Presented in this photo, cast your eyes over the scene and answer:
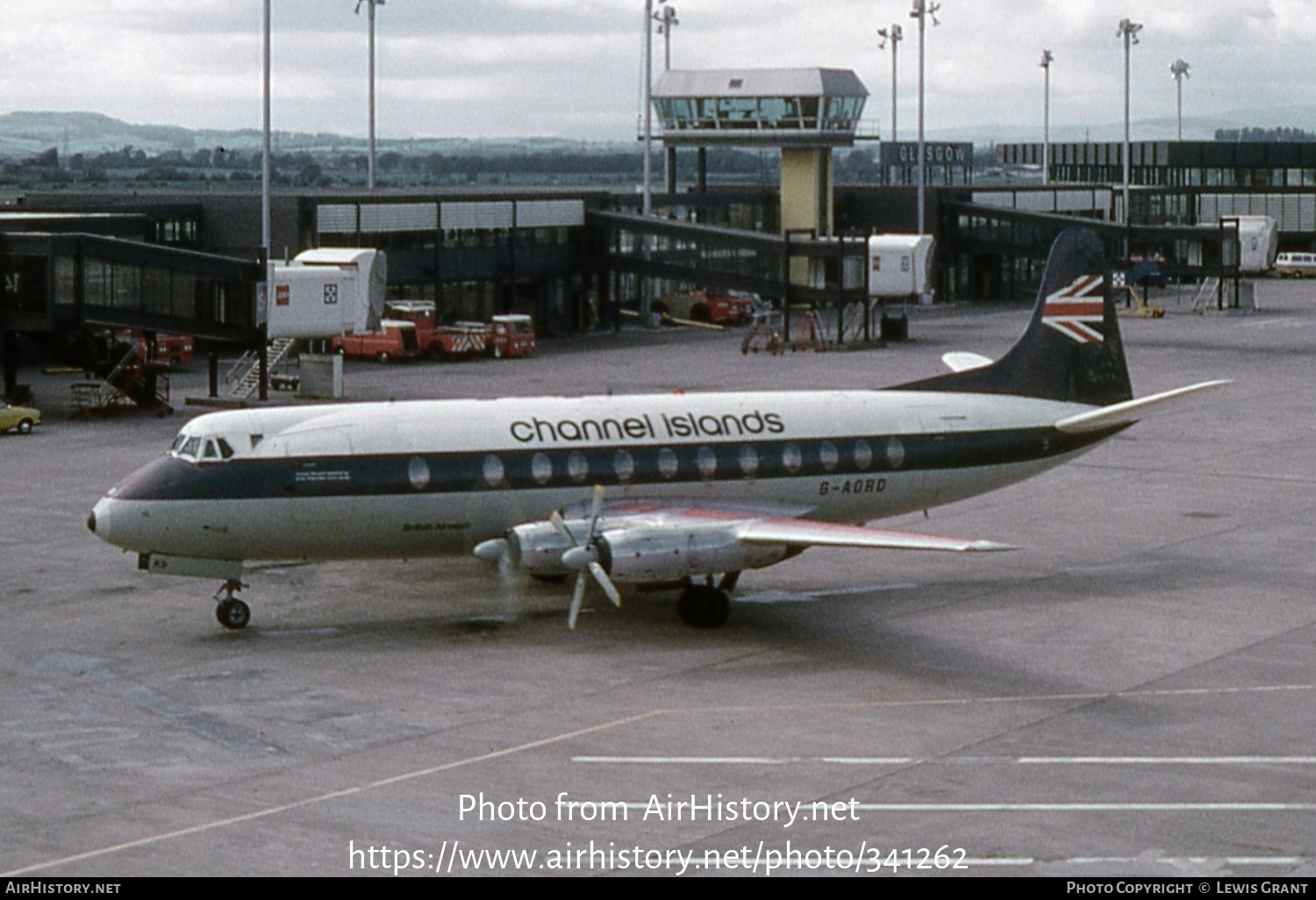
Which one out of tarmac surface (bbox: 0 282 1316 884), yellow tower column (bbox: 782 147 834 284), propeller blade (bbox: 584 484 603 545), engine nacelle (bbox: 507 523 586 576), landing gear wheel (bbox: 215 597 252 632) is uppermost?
yellow tower column (bbox: 782 147 834 284)

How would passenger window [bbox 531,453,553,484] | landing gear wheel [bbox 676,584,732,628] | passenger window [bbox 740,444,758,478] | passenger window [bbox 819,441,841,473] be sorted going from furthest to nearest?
1. passenger window [bbox 819,441,841,473]
2. passenger window [bbox 740,444,758,478]
3. passenger window [bbox 531,453,553,484]
4. landing gear wheel [bbox 676,584,732,628]

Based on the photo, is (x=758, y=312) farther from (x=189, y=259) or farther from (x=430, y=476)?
(x=430, y=476)

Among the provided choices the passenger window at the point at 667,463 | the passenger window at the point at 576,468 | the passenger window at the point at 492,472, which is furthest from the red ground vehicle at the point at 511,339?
the passenger window at the point at 492,472

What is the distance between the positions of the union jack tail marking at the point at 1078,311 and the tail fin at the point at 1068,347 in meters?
0.02

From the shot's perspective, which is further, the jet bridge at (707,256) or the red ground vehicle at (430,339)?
the jet bridge at (707,256)

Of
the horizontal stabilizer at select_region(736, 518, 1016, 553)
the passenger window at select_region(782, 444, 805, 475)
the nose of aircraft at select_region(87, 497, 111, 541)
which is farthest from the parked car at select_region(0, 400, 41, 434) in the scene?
the horizontal stabilizer at select_region(736, 518, 1016, 553)

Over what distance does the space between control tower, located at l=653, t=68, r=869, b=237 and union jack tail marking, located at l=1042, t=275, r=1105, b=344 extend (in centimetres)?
7990

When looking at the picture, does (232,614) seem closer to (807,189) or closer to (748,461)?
(748,461)

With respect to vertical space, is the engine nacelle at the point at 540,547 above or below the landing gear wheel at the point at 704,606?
above

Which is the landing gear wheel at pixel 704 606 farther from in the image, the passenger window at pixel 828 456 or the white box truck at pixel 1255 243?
the white box truck at pixel 1255 243

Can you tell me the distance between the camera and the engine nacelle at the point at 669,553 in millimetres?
36188

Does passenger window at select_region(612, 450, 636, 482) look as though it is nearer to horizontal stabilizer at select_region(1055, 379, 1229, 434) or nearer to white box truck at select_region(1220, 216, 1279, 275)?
horizontal stabilizer at select_region(1055, 379, 1229, 434)

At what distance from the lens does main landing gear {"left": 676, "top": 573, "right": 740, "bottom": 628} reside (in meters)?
37.9

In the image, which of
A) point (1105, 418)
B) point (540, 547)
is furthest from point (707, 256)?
point (540, 547)
